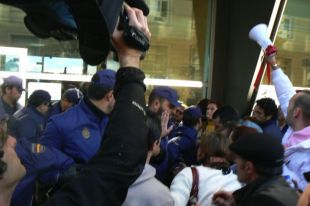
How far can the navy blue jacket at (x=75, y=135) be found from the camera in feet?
11.9

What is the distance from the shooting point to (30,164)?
A: 7.44 ft

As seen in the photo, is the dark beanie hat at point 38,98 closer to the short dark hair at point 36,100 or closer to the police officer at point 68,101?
the short dark hair at point 36,100

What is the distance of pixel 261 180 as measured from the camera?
3.01 metres

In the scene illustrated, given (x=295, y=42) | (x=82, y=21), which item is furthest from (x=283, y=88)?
(x=295, y=42)

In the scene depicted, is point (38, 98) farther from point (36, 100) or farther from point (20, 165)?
point (20, 165)

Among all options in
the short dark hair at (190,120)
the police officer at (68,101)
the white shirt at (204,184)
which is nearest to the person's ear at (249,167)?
the white shirt at (204,184)

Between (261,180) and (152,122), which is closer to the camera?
(261,180)

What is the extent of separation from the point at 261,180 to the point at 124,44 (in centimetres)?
185

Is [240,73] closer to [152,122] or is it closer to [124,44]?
[152,122]

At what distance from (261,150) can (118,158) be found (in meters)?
1.87

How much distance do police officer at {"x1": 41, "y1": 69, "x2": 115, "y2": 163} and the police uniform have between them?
2142 millimetres

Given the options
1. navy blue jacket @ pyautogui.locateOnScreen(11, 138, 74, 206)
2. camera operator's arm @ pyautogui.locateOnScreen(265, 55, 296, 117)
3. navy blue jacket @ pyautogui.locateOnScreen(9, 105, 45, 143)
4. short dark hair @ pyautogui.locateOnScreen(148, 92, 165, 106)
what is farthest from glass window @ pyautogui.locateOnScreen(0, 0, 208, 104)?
navy blue jacket @ pyautogui.locateOnScreen(11, 138, 74, 206)

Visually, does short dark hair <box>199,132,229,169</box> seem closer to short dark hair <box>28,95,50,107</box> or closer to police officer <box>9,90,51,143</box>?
police officer <box>9,90,51,143</box>

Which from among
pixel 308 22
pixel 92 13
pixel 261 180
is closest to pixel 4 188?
pixel 92 13
